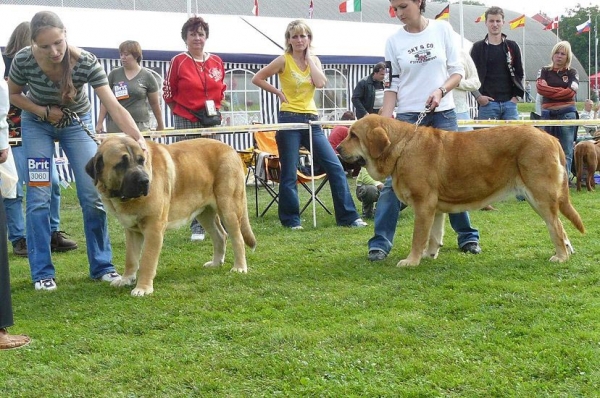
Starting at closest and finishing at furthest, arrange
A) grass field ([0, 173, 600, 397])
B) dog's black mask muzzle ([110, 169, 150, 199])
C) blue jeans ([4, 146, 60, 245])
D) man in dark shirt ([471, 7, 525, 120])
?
grass field ([0, 173, 600, 397]), dog's black mask muzzle ([110, 169, 150, 199]), blue jeans ([4, 146, 60, 245]), man in dark shirt ([471, 7, 525, 120])

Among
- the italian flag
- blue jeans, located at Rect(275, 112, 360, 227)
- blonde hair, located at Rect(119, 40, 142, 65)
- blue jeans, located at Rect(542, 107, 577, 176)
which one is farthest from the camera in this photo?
the italian flag

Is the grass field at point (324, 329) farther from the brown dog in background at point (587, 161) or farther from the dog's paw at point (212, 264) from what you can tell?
the brown dog in background at point (587, 161)

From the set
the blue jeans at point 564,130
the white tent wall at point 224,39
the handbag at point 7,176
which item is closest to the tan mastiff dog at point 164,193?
the handbag at point 7,176

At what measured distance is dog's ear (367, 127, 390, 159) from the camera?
231 inches

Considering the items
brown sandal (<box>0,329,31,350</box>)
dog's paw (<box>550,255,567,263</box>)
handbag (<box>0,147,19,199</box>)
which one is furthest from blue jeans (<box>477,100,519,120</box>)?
brown sandal (<box>0,329,31,350</box>)

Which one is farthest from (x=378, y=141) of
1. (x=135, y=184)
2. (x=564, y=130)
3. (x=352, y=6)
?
(x=352, y=6)

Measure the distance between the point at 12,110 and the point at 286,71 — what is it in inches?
110

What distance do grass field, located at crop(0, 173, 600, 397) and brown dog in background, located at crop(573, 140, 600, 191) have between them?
17.3 feet

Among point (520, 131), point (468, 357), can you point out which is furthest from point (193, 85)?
point (468, 357)

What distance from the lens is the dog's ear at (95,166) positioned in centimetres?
504

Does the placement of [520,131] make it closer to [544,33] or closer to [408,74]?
[408,74]

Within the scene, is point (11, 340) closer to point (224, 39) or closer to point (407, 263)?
point (407, 263)

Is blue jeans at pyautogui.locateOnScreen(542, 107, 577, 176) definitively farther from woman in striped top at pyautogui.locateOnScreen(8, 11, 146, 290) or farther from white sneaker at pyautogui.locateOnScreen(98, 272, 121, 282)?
woman in striped top at pyautogui.locateOnScreen(8, 11, 146, 290)

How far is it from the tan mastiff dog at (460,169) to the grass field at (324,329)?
43 centimetres
